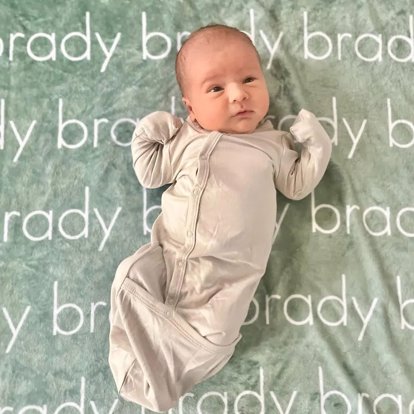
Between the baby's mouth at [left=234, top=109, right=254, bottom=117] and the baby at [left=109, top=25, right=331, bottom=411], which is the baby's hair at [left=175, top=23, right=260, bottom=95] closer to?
the baby at [left=109, top=25, right=331, bottom=411]

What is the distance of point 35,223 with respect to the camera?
1.32m

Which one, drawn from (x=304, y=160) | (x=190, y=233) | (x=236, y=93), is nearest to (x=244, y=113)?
(x=236, y=93)

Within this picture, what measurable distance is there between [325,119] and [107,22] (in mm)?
554

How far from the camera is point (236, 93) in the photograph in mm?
1217

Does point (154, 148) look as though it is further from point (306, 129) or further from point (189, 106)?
point (306, 129)

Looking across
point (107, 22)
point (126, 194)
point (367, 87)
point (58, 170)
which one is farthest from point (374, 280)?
point (107, 22)

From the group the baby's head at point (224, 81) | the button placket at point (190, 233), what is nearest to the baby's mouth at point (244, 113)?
the baby's head at point (224, 81)

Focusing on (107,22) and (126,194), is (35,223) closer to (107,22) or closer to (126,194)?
(126,194)

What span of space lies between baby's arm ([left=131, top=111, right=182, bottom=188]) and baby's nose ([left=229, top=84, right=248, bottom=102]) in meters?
0.14

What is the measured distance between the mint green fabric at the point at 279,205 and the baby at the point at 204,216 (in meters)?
0.07

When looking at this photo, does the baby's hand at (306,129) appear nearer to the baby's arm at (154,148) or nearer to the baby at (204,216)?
the baby at (204,216)

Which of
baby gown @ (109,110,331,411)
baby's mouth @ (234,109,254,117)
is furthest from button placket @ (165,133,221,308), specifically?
baby's mouth @ (234,109,254,117)

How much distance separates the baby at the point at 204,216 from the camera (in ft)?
3.90

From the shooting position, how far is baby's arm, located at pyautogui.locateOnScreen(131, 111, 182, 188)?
1277mm
